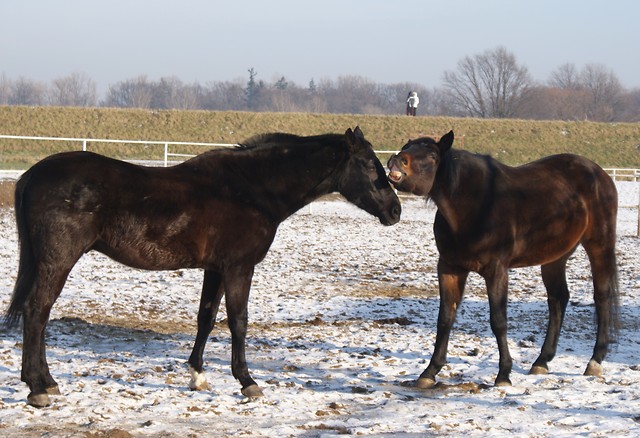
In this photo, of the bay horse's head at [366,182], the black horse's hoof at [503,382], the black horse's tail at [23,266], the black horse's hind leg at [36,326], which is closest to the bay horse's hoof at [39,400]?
the black horse's hind leg at [36,326]

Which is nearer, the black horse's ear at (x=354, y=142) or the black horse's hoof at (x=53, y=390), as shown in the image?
the black horse's hoof at (x=53, y=390)

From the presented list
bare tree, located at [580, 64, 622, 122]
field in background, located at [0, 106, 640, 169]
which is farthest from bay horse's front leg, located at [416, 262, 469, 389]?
bare tree, located at [580, 64, 622, 122]

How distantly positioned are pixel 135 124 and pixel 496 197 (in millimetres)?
39077

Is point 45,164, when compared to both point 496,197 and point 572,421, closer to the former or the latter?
point 496,197

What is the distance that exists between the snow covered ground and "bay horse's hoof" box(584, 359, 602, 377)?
9 cm

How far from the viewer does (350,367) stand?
657 cm

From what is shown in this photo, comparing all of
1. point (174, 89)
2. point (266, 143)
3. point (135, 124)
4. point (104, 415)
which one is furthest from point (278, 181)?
point (174, 89)

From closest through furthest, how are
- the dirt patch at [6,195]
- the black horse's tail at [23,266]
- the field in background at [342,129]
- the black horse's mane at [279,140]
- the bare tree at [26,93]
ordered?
1. the black horse's tail at [23,266]
2. the black horse's mane at [279,140]
3. the dirt patch at [6,195]
4. the field in background at [342,129]
5. the bare tree at [26,93]

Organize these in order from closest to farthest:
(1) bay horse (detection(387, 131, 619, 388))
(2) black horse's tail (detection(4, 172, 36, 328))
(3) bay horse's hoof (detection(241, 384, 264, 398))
Result: (2) black horse's tail (detection(4, 172, 36, 328)) < (3) bay horse's hoof (detection(241, 384, 264, 398)) < (1) bay horse (detection(387, 131, 619, 388))

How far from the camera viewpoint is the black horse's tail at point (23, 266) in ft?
17.4

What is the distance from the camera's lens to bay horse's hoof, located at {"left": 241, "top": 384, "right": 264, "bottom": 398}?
18.5ft

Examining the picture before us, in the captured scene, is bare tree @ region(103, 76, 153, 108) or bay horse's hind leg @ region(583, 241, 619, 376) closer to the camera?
bay horse's hind leg @ region(583, 241, 619, 376)

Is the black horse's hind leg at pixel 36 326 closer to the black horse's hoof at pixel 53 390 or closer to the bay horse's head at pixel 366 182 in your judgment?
the black horse's hoof at pixel 53 390

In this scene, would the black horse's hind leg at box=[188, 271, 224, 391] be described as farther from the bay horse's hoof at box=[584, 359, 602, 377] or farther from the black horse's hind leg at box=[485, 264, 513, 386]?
the bay horse's hoof at box=[584, 359, 602, 377]
